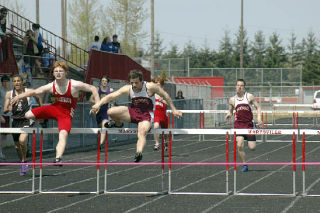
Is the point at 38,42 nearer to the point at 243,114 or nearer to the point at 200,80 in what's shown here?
the point at 243,114

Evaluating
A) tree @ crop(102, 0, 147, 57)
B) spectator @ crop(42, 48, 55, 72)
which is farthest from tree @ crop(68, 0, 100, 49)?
spectator @ crop(42, 48, 55, 72)

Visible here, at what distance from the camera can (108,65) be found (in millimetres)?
28219

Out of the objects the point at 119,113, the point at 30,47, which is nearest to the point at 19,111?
the point at 119,113

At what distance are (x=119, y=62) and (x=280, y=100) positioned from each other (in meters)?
27.6

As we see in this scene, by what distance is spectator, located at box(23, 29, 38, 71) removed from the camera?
73.7 ft

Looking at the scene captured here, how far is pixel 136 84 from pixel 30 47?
13.1 m

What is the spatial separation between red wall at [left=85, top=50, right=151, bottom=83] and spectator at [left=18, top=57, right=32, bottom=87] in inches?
148

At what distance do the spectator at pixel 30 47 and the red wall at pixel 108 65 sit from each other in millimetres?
2886

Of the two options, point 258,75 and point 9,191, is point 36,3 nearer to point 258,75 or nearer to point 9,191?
point 9,191

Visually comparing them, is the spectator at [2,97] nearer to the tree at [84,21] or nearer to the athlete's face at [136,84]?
the athlete's face at [136,84]

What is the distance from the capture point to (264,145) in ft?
73.8

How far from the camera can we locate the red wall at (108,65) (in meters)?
26.1

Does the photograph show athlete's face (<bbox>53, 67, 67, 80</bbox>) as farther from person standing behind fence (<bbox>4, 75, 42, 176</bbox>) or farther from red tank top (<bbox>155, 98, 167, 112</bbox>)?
red tank top (<bbox>155, 98, 167, 112</bbox>)

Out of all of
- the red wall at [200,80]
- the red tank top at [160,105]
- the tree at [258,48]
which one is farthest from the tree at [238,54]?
the red tank top at [160,105]
